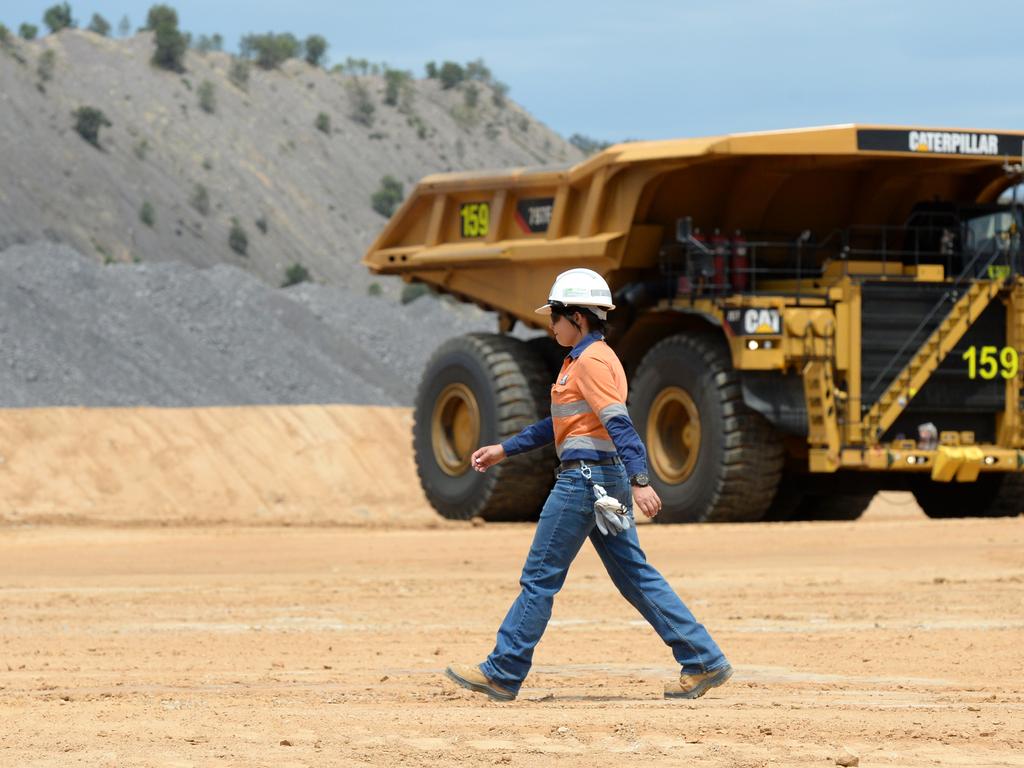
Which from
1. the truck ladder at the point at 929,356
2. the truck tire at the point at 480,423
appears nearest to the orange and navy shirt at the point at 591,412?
the truck ladder at the point at 929,356

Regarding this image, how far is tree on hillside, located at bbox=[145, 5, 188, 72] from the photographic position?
86375 millimetres

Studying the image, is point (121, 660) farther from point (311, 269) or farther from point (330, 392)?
point (311, 269)

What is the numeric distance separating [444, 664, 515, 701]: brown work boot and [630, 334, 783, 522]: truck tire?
9425mm

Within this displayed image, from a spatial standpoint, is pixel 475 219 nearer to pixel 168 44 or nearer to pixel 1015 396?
pixel 1015 396

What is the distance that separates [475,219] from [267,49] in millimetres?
77501

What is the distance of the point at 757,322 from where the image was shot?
1691cm

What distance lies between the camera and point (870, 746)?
660 centimetres

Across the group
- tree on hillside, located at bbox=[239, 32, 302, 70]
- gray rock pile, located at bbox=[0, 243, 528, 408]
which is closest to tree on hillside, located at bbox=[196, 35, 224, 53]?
tree on hillside, located at bbox=[239, 32, 302, 70]

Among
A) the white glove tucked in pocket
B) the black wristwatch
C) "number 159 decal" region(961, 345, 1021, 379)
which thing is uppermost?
the black wristwatch

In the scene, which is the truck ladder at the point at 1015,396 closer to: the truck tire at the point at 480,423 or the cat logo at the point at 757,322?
the cat logo at the point at 757,322

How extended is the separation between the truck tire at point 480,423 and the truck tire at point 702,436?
1.33m

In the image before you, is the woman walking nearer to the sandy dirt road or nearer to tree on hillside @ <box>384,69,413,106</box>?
the sandy dirt road

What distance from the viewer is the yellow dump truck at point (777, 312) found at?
17.1 meters

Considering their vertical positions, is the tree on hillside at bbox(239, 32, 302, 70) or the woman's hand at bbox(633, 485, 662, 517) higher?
the tree on hillside at bbox(239, 32, 302, 70)
